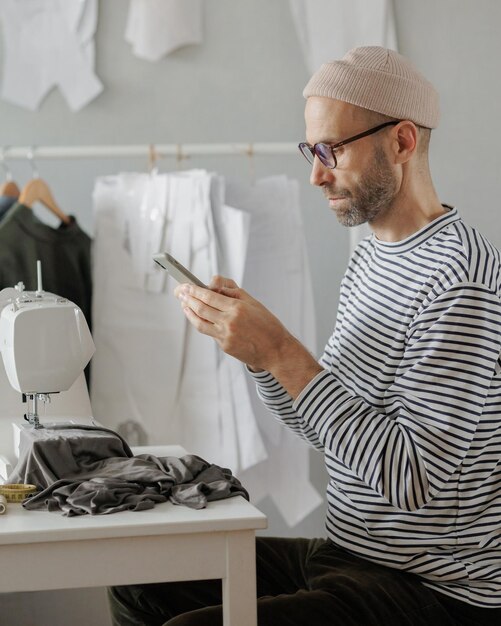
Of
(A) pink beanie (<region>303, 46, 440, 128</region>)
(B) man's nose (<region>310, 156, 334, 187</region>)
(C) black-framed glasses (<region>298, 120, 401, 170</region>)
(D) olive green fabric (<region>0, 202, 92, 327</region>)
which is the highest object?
(A) pink beanie (<region>303, 46, 440, 128</region>)

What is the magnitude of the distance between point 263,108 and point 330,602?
197 centimetres

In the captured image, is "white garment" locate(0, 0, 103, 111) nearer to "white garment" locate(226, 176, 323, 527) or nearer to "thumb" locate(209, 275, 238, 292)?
"white garment" locate(226, 176, 323, 527)

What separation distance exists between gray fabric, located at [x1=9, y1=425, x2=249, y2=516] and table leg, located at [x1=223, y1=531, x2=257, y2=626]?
0.28 feet

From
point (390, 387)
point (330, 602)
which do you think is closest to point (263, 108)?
point (390, 387)

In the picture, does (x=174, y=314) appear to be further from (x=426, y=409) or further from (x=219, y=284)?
(x=426, y=409)

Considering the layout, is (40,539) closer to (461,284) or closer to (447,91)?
(461,284)

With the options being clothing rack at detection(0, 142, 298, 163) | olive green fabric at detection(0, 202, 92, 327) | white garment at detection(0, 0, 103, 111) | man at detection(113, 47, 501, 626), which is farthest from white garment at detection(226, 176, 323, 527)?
man at detection(113, 47, 501, 626)

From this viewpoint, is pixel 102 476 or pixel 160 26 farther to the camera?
pixel 160 26

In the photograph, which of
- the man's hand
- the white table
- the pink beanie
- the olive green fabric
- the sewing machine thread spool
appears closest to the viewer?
the white table

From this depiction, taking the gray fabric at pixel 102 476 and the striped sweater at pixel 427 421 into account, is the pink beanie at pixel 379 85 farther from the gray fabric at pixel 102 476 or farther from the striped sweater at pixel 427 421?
the gray fabric at pixel 102 476

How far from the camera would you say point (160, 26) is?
3.08 m

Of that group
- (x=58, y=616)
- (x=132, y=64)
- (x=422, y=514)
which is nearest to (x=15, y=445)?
(x=422, y=514)

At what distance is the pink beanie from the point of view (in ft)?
5.85

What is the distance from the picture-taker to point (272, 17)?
10.5 feet
